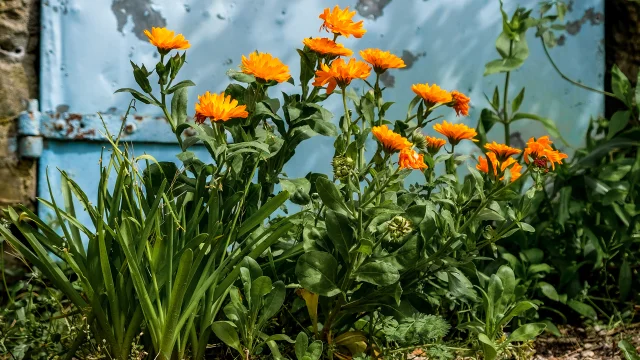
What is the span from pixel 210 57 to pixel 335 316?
Result: 1.16m

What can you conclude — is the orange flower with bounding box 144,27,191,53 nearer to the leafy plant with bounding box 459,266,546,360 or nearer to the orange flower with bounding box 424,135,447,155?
the orange flower with bounding box 424,135,447,155

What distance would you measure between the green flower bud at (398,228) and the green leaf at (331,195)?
12 cm

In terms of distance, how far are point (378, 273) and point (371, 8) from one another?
1.41 metres

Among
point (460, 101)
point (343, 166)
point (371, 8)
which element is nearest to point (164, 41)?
point (343, 166)

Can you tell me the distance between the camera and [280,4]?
2.70 m

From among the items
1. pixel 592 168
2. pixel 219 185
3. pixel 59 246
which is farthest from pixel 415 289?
pixel 592 168

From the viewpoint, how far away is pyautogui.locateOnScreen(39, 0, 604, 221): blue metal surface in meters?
2.46

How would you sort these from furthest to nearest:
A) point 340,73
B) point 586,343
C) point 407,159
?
1. point 586,343
2. point 340,73
3. point 407,159

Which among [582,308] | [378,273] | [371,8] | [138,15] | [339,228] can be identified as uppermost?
[371,8]

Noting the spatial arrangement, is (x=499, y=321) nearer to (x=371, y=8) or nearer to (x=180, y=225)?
(x=180, y=225)

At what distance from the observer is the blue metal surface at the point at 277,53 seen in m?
2.46

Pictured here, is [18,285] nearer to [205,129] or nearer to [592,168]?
[205,129]

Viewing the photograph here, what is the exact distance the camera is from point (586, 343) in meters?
2.40

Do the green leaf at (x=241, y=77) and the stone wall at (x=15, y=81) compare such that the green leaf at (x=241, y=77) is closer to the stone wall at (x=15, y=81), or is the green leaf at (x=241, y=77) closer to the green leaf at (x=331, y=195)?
the green leaf at (x=331, y=195)
